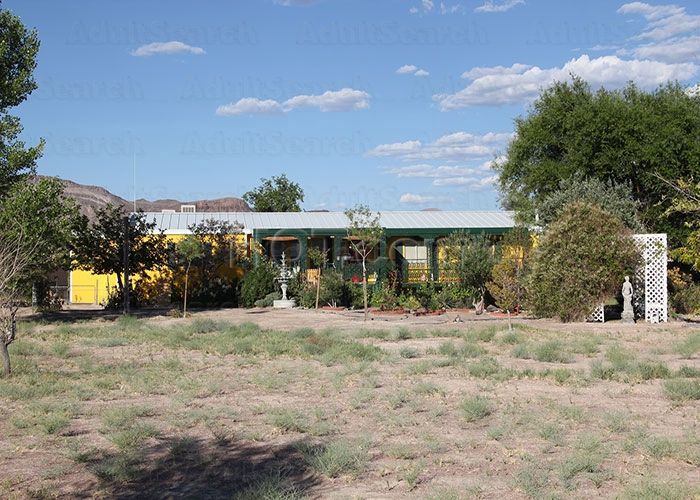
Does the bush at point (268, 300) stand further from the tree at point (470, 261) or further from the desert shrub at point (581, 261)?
the desert shrub at point (581, 261)

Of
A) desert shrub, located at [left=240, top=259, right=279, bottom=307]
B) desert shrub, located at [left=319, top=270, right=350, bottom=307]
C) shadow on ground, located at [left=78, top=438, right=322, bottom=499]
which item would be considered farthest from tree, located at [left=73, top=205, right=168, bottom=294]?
shadow on ground, located at [left=78, top=438, right=322, bottom=499]

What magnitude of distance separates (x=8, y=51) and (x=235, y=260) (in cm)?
1138

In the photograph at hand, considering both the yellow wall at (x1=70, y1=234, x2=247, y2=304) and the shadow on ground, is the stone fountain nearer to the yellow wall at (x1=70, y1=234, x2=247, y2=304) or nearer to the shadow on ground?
the yellow wall at (x1=70, y1=234, x2=247, y2=304)

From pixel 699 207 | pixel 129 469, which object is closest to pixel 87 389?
pixel 129 469

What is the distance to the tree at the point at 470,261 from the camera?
1010 inches

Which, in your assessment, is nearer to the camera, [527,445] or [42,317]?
[527,445]

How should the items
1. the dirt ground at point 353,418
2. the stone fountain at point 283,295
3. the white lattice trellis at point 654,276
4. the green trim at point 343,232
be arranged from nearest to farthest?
the dirt ground at point 353,418, the white lattice trellis at point 654,276, the stone fountain at point 283,295, the green trim at point 343,232

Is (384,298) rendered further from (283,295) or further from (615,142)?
(615,142)

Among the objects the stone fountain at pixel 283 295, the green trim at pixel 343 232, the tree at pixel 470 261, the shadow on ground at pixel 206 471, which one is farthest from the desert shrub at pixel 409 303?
the shadow on ground at pixel 206 471

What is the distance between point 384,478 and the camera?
7191mm

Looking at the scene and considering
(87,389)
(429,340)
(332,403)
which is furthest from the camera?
(429,340)

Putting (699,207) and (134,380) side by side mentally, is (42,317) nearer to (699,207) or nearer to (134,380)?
(134,380)

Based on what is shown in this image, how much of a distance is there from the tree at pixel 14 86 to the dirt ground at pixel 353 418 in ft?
23.0

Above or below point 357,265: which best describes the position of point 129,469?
below
